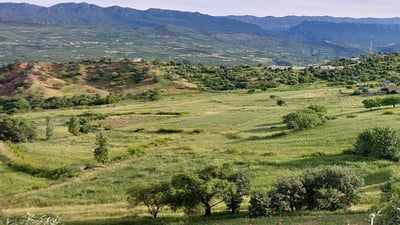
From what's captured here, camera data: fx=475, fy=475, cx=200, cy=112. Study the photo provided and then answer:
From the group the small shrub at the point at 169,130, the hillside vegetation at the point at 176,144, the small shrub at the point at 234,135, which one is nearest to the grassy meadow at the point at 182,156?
the small shrub at the point at 169,130

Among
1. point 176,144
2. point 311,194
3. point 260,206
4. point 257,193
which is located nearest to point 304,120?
point 176,144

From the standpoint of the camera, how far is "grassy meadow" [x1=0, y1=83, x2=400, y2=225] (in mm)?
44250

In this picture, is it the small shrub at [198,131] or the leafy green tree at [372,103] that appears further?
the leafy green tree at [372,103]

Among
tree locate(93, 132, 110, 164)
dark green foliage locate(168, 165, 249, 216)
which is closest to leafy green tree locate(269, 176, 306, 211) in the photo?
dark green foliage locate(168, 165, 249, 216)

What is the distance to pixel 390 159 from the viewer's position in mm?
57000

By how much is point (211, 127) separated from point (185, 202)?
5403 centimetres

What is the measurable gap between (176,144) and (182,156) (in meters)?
12.1

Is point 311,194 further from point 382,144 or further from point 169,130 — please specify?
point 169,130

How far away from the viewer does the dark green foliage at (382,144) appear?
5744 centimetres

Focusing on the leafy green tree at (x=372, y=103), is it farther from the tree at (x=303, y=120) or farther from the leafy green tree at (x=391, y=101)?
the tree at (x=303, y=120)

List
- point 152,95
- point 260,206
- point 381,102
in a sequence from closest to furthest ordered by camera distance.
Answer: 1. point 260,206
2. point 381,102
3. point 152,95

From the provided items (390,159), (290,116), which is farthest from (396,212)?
(290,116)

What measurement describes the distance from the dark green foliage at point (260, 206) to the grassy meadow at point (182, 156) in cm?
91

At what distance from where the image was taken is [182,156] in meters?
66.1
